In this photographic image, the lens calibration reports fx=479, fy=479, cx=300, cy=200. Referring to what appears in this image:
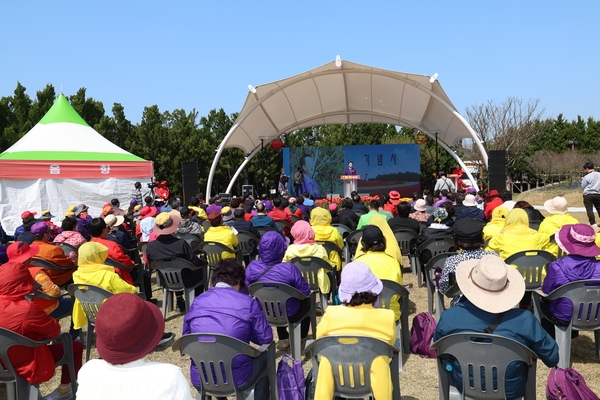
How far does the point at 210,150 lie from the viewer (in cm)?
3039

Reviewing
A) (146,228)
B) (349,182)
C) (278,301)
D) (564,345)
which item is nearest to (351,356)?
(278,301)

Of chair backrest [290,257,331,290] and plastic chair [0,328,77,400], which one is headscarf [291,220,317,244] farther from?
plastic chair [0,328,77,400]

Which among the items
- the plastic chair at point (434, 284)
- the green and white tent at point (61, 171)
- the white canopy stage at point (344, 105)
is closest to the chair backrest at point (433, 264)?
the plastic chair at point (434, 284)

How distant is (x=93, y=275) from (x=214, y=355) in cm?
188

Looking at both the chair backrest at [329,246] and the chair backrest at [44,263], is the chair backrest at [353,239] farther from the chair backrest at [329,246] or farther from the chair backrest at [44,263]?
the chair backrest at [44,263]

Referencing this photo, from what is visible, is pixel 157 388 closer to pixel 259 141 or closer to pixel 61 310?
→ pixel 61 310

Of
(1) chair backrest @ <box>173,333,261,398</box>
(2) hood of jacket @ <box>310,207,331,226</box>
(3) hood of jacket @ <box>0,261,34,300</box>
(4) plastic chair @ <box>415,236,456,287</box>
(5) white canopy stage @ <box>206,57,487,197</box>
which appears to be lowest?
(1) chair backrest @ <box>173,333,261,398</box>

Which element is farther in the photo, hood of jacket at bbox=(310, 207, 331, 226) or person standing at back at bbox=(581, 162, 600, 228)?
person standing at back at bbox=(581, 162, 600, 228)

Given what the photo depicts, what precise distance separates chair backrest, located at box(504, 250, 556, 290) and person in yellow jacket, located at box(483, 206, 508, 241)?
4.20 ft

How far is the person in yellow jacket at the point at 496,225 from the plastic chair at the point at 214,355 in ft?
12.6

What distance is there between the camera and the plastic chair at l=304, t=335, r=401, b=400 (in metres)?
2.47

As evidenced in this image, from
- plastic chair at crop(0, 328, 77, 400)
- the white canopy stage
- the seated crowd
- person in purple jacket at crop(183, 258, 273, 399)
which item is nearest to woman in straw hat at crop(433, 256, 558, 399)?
the seated crowd

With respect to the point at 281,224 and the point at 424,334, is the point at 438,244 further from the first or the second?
the point at 281,224

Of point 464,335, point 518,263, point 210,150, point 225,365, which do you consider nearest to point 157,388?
point 225,365
